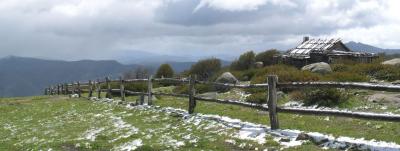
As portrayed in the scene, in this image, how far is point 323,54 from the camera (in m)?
57.0

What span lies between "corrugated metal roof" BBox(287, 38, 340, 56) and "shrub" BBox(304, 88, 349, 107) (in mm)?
37393

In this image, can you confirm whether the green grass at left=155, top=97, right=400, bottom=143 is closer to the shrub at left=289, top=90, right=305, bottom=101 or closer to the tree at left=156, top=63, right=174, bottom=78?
the shrub at left=289, top=90, right=305, bottom=101

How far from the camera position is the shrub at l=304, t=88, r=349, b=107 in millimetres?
22609

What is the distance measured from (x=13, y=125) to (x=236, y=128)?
13.9 m

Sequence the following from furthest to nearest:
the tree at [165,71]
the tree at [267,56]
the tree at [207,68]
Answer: the tree at [207,68], the tree at [165,71], the tree at [267,56]

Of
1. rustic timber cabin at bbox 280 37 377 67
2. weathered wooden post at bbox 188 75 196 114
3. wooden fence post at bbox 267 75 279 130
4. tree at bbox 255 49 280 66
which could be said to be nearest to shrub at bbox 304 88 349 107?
weathered wooden post at bbox 188 75 196 114

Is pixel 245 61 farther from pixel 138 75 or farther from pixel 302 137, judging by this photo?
pixel 302 137

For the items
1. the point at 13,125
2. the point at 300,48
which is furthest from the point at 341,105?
the point at 300,48

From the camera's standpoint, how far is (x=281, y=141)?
14.0 meters

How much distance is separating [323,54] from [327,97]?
35.3 meters

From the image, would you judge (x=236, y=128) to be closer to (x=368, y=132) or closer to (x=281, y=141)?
(x=281, y=141)

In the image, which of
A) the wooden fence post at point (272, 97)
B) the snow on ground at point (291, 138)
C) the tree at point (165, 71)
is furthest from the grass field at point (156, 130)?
the tree at point (165, 71)

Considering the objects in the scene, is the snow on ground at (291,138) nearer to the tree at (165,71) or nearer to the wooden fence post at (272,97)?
the wooden fence post at (272,97)

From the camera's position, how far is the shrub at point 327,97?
22609 mm
